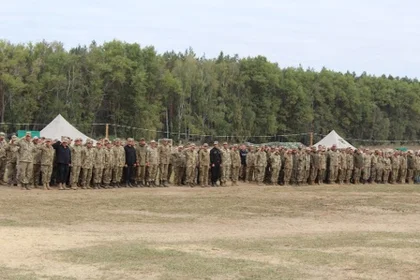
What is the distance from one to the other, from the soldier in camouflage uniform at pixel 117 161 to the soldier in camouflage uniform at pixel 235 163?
4.73m

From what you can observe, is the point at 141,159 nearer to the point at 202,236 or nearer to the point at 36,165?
the point at 36,165

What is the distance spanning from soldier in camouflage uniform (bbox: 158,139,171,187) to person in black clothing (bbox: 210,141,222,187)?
191 cm

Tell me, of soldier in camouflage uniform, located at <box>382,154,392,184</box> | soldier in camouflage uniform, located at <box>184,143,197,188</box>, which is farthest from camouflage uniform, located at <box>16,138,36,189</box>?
soldier in camouflage uniform, located at <box>382,154,392,184</box>

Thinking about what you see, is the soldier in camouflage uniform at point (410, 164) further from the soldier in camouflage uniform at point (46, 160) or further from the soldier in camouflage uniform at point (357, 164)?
the soldier in camouflage uniform at point (46, 160)

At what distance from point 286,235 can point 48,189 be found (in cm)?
926

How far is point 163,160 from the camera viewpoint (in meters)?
21.7

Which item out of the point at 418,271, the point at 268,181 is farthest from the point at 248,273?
the point at 268,181

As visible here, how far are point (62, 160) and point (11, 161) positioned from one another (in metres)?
1.56

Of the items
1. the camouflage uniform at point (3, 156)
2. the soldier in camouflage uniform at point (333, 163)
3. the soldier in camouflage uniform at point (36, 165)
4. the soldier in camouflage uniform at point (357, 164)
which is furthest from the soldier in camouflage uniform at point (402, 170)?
the camouflage uniform at point (3, 156)

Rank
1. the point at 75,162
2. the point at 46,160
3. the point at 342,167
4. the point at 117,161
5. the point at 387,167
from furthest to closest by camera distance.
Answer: the point at 387,167 < the point at 342,167 < the point at 117,161 < the point at 75,162 < the point at 46,160

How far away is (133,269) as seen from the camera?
8.48m

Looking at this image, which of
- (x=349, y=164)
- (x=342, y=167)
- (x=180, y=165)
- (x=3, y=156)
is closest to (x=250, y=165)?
(x=180, y=165)

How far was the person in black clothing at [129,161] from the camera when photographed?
20.7m

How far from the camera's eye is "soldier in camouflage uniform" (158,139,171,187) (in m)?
21.7
